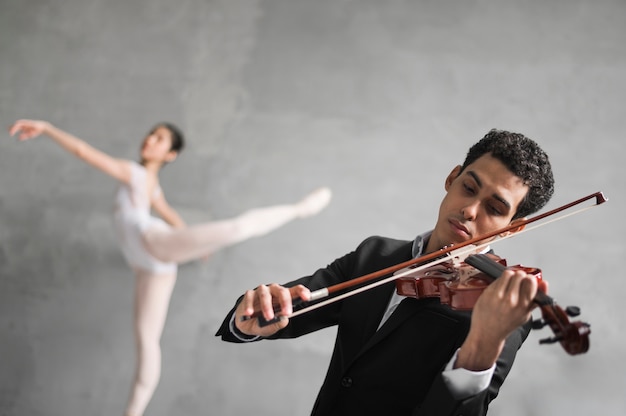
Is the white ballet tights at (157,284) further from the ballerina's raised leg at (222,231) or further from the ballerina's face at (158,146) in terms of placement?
the ballerina's face at (158,146)

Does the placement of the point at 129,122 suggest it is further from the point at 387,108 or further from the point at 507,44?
the point at 507,44

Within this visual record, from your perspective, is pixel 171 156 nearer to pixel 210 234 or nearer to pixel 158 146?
pixel 158 146

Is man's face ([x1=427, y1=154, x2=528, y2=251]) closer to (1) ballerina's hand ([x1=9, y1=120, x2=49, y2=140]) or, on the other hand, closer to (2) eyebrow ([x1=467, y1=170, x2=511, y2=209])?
(2) eyebrow ([x1=467, y1=170, x2=511, y2=209])

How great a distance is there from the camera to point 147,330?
222cm

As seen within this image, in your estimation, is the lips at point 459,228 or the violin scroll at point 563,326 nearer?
the violin scroll at point 563,326

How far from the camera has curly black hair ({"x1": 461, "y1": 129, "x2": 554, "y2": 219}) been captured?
1266 millimetres

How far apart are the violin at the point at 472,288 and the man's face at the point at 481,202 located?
0.07 m

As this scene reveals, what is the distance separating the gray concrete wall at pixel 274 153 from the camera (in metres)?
2.22

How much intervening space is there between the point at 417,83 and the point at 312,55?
17.8 inches

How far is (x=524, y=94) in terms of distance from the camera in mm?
2314

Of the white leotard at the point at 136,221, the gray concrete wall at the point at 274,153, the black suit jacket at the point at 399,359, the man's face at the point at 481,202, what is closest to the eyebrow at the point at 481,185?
the man's face at the point at 481,202

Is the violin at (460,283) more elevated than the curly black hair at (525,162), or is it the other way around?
the curly black hair at (525,162)

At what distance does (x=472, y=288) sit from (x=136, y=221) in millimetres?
1516

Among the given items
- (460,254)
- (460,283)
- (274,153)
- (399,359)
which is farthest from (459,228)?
(274,153)
